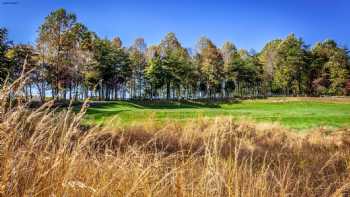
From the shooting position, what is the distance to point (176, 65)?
49969mm

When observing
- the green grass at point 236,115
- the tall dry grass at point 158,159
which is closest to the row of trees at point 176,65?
the green grass at point 236,115

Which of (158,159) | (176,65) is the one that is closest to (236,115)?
(158,159)

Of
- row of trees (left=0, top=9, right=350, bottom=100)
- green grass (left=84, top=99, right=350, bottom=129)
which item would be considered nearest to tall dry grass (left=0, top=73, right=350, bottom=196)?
green grass (left=84, top=99, right=350, bottom=129)

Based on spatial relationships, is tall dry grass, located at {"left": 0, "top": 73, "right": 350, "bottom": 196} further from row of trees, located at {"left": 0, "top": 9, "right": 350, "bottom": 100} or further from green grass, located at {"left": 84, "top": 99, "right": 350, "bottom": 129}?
row of trees, located at {"left": 0, "top": 9, "right": 350, "bottom": 100}

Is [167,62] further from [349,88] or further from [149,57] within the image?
[349,88]

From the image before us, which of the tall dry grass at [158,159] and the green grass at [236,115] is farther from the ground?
the tall dry grass at [158,159]

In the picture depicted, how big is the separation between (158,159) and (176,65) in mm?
46383

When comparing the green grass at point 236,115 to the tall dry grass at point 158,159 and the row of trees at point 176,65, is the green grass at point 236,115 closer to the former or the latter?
the tall dry grass at point 158,159

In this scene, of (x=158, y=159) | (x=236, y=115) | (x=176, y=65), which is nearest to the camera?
(x=158, y=159)

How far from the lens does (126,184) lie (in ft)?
6.89

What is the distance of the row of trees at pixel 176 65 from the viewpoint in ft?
→ 112

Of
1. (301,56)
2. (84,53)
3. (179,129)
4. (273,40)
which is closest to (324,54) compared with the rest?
(301,56)

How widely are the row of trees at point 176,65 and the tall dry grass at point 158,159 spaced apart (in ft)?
90.8

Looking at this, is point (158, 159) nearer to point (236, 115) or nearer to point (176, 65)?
point (236, 115)
